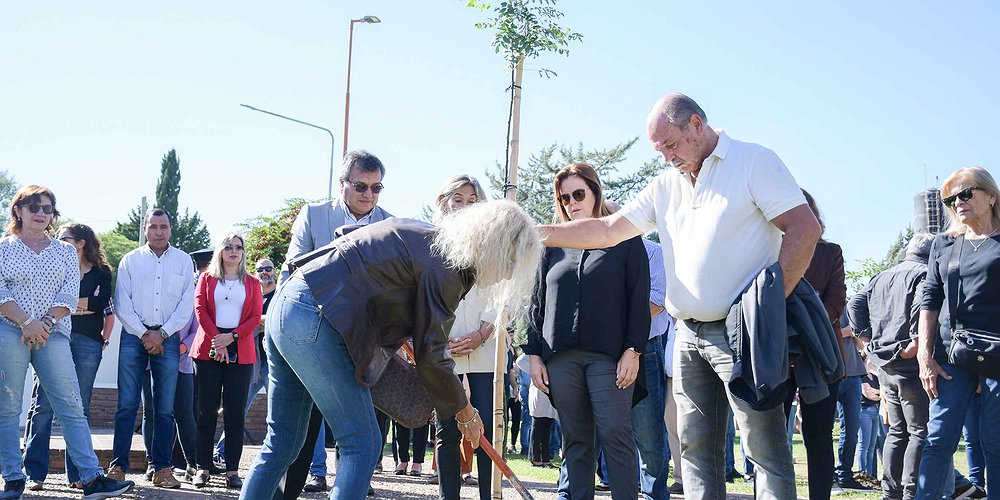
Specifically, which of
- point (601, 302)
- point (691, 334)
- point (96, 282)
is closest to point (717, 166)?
point (691, 334)

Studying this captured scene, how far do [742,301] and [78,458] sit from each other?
4772mm

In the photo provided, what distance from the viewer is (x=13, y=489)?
630 centimetres

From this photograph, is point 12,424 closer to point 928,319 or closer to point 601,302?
point 601,302

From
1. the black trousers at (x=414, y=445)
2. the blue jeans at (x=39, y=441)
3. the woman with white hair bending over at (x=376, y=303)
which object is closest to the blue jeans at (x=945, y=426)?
the woman with white hair bending over at (x=376, y=303)

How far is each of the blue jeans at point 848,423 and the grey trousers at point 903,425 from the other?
3.52 ft

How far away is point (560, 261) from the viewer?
5734 mm

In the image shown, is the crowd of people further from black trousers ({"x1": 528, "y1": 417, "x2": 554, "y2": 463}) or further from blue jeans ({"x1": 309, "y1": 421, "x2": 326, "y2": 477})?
black trousers ({"x1": 528, "y1": 417, "x2": 554, "y2": 463})

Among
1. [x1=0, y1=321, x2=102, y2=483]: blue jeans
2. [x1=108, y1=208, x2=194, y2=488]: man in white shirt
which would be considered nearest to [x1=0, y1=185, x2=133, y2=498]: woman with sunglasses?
[x1=0, y1=321, x2=102, y2=483]: blue jeans

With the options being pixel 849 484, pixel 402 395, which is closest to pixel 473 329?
pixel 402 395

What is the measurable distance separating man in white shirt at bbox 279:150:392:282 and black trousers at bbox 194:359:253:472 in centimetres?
174

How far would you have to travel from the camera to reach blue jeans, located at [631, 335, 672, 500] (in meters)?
6.05

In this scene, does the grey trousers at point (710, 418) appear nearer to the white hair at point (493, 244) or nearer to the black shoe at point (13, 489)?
the white hair at point (493, 244)

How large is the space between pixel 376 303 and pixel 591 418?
1.96 meters

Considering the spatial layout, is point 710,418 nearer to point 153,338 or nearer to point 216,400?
point 216,400
